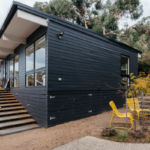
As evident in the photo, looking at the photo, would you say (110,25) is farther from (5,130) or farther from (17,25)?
(5,130)

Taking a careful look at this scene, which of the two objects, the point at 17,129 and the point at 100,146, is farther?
the point at 17,129

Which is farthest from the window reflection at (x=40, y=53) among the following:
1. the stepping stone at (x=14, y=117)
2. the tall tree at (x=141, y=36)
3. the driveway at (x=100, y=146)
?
the tall tree at (x=141, y=36)

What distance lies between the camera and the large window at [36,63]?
521 cm

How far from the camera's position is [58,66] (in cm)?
504

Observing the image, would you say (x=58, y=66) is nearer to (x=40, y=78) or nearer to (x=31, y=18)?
(x=40, y=78)

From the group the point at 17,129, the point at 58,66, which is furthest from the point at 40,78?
the point at 17,129

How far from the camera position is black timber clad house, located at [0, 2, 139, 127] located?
15.6 feet

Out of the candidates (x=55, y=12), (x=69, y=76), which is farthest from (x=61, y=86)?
(x=55, y=12)

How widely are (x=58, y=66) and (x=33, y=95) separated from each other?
62.0 inches

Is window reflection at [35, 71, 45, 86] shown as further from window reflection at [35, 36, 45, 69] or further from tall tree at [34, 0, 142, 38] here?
tall tree at [34, 0, 142, 38]

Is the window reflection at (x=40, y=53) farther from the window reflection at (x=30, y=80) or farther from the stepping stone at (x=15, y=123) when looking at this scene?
the stepping stone at (x=15, y=123)

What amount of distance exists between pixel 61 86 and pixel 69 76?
1.82 ft

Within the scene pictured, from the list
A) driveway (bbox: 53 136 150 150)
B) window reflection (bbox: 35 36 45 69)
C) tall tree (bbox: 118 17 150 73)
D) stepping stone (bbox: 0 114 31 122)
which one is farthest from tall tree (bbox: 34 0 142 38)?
driveway (bbox: 53 136 150 150)

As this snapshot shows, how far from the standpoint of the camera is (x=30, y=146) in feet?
10.4
